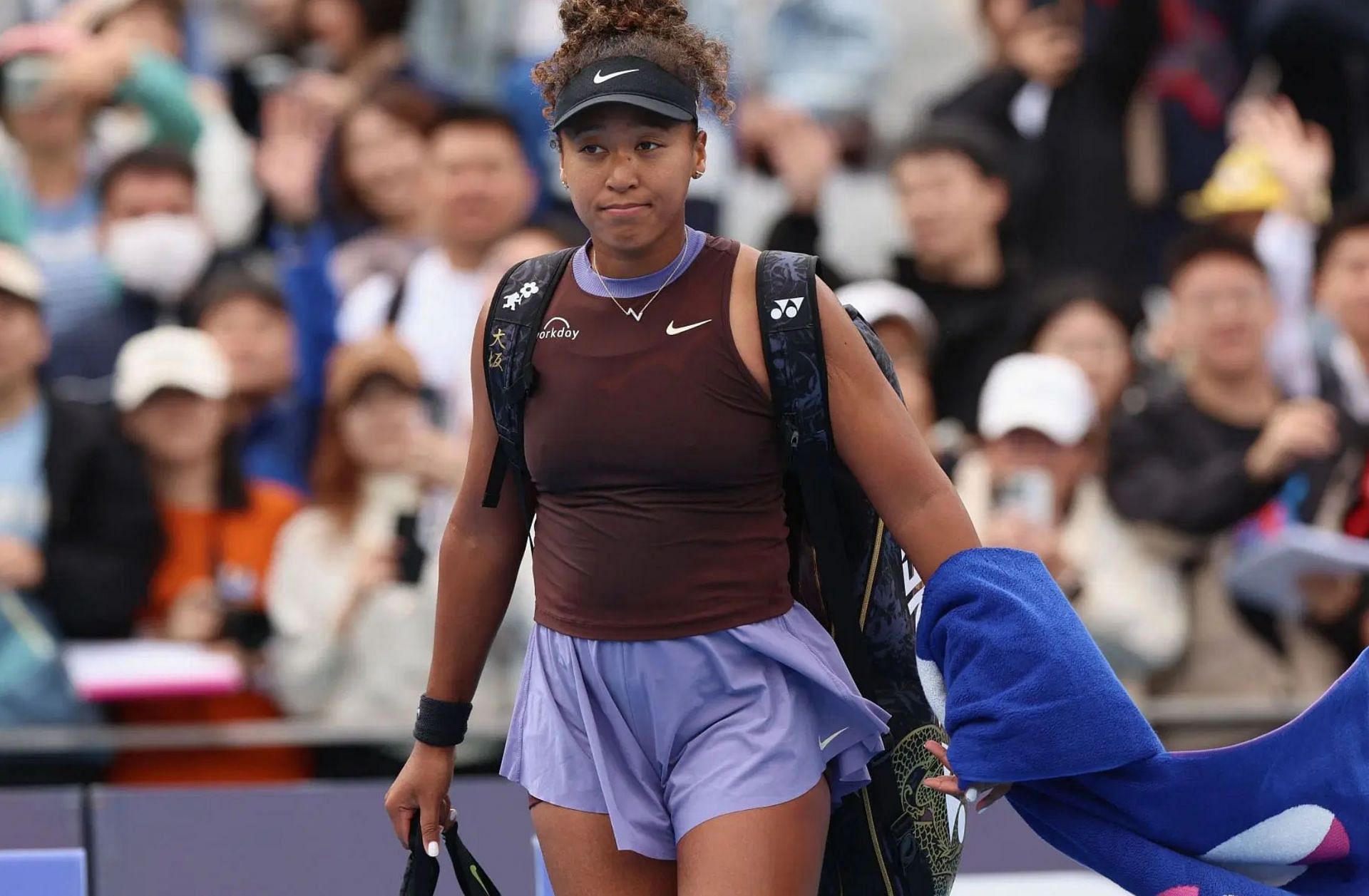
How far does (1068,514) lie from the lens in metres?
5.75

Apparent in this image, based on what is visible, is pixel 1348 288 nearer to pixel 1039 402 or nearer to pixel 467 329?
pixel 1039 402

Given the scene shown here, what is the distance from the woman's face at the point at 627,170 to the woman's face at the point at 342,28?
15.3 feet

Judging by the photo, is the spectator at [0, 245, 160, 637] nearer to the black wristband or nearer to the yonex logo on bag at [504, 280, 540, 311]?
the black wristband

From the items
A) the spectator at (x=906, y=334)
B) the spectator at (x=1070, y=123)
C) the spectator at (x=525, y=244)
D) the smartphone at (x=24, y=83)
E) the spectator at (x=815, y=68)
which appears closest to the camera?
the spectator at (x=906, y=334)

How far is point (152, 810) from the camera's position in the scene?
4.39 metres

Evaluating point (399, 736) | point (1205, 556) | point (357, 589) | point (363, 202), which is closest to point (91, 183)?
point (363, 202)

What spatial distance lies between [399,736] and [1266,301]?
9.53 ft

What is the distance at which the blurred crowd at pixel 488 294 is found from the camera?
5500mm

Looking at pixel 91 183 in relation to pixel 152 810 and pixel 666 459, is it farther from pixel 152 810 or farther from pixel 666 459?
pixel 666 459

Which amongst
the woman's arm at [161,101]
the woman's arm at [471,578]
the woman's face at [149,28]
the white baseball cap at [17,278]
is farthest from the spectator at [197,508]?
the woman's arm at [471,578]

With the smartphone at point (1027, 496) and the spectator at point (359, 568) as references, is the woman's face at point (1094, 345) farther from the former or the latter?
the spectator at point (359, 568)

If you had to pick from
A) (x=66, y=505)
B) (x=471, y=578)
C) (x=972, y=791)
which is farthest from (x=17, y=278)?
(x=972, y=791)

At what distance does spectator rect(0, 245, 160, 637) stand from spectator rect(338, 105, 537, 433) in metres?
0.97

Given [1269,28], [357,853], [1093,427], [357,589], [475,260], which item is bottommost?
[357,853]
